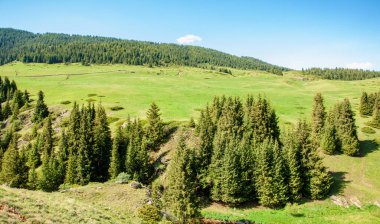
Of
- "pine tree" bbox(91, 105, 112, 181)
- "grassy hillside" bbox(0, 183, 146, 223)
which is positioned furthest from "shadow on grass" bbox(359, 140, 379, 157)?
"pine tree" bbox(91, 105, 112, 181)

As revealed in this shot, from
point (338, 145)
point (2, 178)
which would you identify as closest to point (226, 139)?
point (338, 145)

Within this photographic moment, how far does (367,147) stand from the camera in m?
75.9

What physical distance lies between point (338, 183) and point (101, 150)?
171 ft

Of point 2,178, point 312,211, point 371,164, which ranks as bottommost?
point 2,178

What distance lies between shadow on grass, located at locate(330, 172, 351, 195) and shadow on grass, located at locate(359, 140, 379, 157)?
11.7 metres

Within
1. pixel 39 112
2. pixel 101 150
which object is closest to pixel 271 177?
pixel 101 150

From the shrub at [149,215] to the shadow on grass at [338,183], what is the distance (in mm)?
37453

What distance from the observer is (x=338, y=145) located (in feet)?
242

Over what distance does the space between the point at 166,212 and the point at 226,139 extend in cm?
2556

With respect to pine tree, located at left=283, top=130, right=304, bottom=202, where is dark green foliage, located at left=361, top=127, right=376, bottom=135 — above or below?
above

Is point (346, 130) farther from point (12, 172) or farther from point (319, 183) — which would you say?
point (12, 172)

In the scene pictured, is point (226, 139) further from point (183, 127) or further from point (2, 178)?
point (2, 178)

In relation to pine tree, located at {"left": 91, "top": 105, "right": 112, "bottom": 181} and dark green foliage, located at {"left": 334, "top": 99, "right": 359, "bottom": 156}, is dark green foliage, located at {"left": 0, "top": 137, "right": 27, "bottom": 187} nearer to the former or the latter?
pine tree, located at {"left": 91, "top": 105, "right": 112, "bottom": 181}

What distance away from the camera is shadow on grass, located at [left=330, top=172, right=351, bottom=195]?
195 ft
